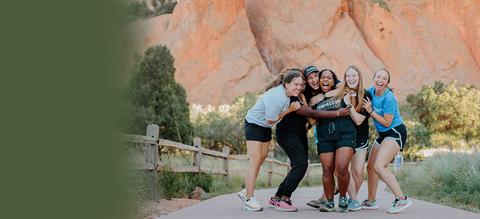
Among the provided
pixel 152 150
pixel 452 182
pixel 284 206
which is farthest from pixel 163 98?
pixel 284 206

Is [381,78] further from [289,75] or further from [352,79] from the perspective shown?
[289,75]

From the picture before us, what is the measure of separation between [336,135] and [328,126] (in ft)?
0.50

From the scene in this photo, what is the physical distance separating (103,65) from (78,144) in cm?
29

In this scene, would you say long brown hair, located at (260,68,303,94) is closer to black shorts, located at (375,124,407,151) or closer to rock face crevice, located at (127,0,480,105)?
black shorts, located at (375,124,407,151)

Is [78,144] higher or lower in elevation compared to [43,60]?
lower

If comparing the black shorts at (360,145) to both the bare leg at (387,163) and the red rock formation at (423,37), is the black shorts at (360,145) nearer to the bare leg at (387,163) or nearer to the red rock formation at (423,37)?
the bare leg at (387,163)

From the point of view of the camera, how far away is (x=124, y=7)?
253cm

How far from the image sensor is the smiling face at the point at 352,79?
8266 millimetres

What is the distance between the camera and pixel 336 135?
8094mm

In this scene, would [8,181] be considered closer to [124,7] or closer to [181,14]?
[124,7]

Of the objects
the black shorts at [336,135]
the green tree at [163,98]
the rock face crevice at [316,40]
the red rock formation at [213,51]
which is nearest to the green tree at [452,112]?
the rock face crevice at [316,40]

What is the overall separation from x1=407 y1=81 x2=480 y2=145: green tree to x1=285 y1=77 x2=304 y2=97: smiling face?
40.9 meters

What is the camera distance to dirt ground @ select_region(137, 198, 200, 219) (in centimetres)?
718

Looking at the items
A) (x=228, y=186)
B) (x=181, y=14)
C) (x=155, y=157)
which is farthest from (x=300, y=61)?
(x=155, y=157)
